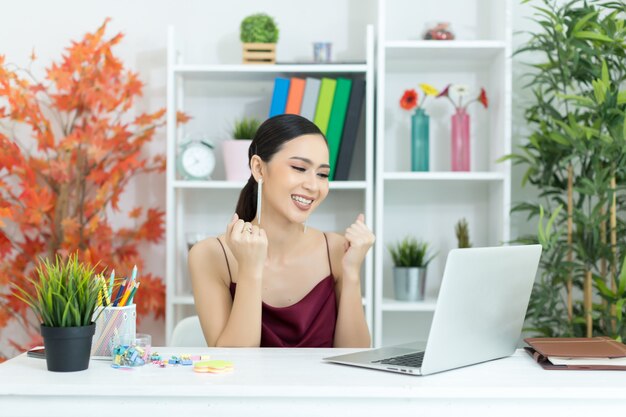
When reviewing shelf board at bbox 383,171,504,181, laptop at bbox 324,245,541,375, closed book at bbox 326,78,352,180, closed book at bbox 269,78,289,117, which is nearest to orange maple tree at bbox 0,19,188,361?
closed book at bbox 269,78,289,117

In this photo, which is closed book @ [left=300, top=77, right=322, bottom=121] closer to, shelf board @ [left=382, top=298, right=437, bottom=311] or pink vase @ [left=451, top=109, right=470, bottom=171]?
pink vase @ [left=451, top=109, right=470, bottom=171]

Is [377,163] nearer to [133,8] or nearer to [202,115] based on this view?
[202,115]

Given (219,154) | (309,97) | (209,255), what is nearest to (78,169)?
(219,154)

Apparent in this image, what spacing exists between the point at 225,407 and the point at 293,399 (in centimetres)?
11

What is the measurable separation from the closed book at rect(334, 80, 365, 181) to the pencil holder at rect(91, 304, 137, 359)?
A: 62.4 inches

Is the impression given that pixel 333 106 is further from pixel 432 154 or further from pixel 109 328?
pixel 109 328

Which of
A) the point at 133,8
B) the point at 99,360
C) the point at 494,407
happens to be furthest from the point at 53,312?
the point at 133,8

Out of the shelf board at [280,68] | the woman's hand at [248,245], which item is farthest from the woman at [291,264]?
the shelf board at [280,68]

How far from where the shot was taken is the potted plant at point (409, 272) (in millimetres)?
3020

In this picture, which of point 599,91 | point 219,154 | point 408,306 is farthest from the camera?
point 219,154

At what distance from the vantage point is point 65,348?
1.37 metres

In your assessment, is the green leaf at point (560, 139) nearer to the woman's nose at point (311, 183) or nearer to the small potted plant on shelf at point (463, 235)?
the small potted plant on shelf at point (463, 235)

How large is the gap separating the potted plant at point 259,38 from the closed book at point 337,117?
0.96 feet

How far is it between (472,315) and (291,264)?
31.9 inches
